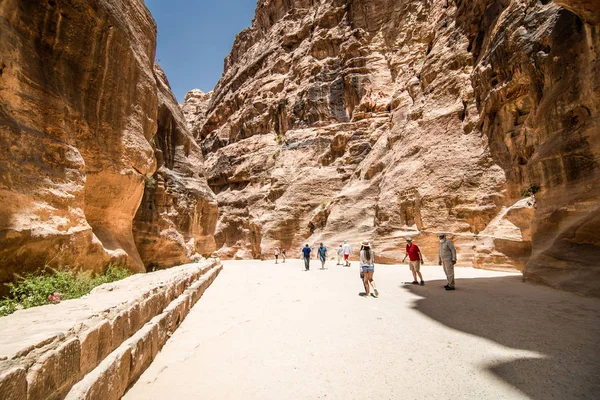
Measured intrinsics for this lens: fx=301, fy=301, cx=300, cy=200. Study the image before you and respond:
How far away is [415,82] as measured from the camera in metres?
23.9

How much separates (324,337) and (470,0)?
2306cm

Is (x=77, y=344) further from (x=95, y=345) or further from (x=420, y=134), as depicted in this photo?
(x=420, y=134)

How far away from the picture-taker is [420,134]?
1952 cm

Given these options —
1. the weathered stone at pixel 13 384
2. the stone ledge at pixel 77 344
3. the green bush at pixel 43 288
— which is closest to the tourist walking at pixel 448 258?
the stone ledge at pixel 77 344

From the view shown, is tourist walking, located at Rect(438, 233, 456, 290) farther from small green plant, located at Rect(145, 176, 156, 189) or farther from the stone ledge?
small green plant, located at Rect(145, 176, 156, 189)

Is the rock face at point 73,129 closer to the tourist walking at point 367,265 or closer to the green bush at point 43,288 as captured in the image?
the green bush at point 43,288

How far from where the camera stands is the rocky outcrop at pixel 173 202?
14273 millimetres

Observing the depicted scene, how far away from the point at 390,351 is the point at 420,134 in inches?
715

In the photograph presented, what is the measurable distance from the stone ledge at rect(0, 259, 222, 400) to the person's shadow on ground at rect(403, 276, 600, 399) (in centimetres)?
380

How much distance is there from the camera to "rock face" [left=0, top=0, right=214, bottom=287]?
5762mm

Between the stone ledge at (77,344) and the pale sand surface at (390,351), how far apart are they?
0.38 metres

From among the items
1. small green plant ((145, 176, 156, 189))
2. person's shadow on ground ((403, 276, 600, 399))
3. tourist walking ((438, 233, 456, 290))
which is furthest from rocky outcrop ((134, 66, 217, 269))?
tourist walking ((438, 233, 456, 290))

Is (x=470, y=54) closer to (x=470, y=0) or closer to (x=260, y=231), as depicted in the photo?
(x=470, y=0)

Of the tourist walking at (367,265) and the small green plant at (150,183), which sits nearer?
the tourist walking at (367,265)
